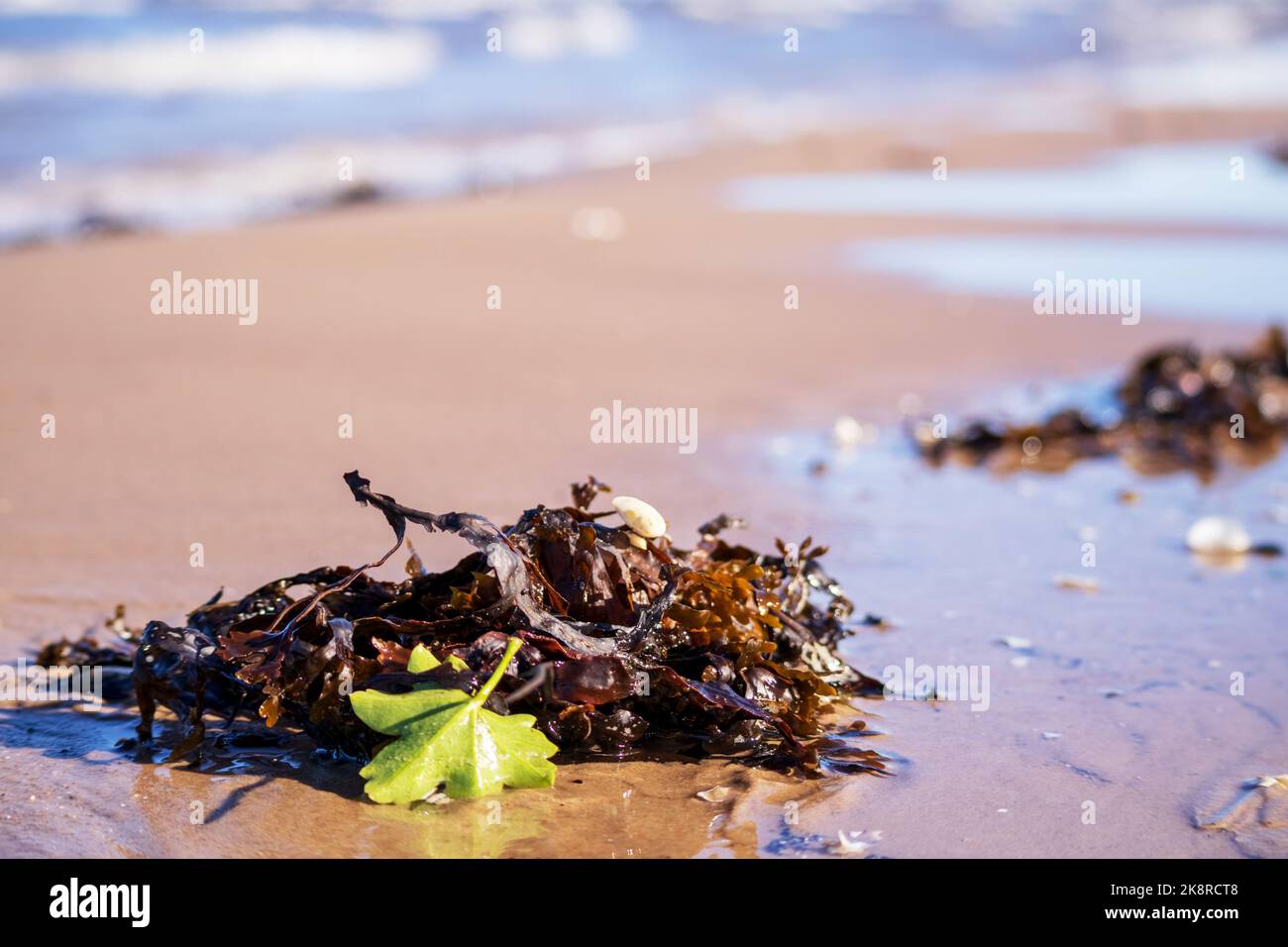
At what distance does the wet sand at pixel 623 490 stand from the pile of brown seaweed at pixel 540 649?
0.35ft

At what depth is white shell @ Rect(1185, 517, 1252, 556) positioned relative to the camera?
165 inches

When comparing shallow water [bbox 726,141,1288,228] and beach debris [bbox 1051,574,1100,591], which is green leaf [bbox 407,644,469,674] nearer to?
beach debris [bbox 1051,574,1100,591]

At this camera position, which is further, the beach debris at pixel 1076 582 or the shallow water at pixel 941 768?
the beach debris at pixel 1076 582

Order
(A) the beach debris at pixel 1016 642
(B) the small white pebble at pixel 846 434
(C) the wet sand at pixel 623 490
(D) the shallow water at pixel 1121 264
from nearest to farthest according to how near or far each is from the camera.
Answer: (C) the wet sand at pixel 623 490, (A) the beach debris at pixel 1016 642, (B) the small white pebble at pixel 846 434, (D) the shallow water at pixel 1121 264

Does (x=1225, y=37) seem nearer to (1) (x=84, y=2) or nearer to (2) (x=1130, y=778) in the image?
(1) (x=84, y=2)

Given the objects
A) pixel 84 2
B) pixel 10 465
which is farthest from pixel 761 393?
pixel 84 2

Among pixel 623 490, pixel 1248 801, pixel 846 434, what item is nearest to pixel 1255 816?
pixel 1248 801

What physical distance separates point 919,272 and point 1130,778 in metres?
6.65

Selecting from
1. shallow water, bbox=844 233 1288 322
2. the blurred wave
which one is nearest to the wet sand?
shallow water, bbox=844 233 1288 322

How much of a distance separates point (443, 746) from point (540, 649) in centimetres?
30

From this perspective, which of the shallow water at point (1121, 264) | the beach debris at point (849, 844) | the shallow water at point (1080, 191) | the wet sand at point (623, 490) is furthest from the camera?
the shallow water at point (1080, 191)

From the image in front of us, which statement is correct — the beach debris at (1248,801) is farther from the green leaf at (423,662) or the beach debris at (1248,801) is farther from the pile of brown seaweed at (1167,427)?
the pile of brown seaweed at (1167,427)

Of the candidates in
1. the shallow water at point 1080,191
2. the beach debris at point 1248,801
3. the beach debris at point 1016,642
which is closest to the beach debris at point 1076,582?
the beach debris at point 1016,642

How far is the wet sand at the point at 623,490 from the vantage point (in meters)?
2.50
